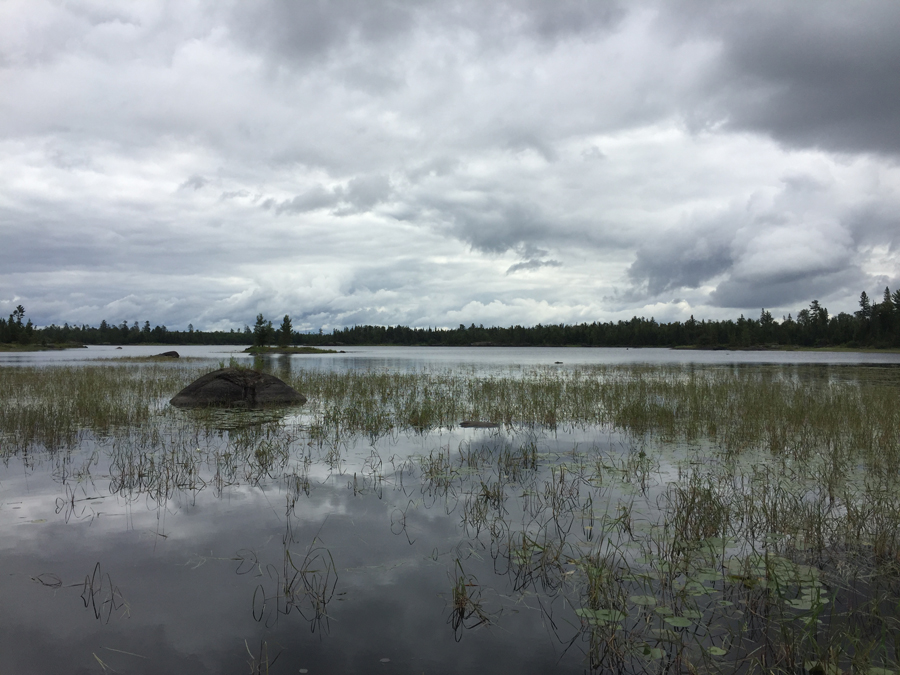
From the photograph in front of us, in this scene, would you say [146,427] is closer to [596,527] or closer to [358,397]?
[358,397]

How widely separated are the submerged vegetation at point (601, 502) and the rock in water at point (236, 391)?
1.50 meters

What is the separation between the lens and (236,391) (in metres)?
19.5

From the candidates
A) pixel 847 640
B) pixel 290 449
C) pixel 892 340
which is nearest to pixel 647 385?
pixel 290 449

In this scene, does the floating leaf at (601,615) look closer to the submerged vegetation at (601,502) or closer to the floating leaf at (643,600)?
the submerged vegetation at (601,502)

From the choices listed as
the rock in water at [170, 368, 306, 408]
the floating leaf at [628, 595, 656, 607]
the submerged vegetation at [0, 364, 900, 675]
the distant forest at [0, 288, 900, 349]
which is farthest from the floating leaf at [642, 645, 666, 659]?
the distant forest at [0, 288, 900, 349]

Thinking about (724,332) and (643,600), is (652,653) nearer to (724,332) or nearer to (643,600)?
(643,600)

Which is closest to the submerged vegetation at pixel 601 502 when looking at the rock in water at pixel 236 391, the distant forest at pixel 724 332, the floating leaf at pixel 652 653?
the floating leaf at pixel 652 653

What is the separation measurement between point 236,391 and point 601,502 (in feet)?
53.0

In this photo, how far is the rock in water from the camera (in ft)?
61.5

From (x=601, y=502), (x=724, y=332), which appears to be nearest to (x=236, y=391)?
(x=601, y=502)

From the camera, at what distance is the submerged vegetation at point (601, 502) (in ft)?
14.4

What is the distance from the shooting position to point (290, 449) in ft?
38.1

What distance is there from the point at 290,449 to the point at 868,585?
10576 mm

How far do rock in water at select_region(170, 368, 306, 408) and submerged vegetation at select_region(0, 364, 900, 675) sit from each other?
4.94ft
